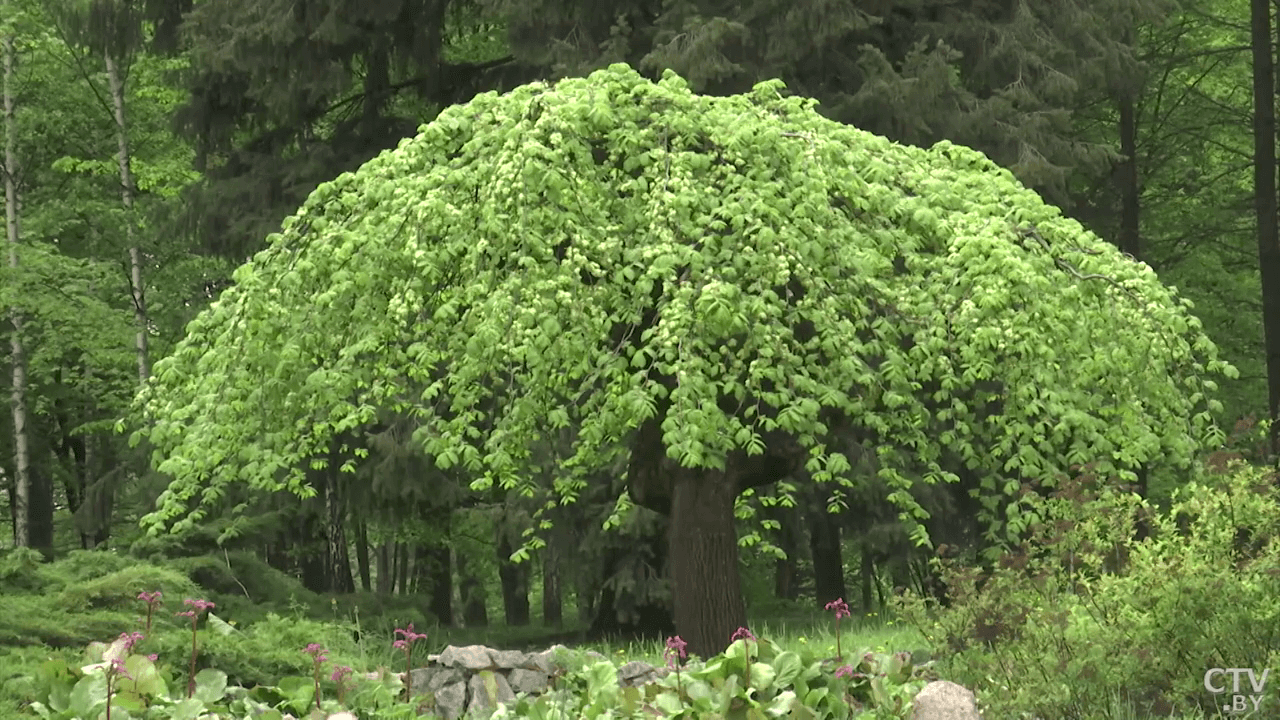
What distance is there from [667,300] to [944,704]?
3164 mm

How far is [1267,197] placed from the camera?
1802 cm

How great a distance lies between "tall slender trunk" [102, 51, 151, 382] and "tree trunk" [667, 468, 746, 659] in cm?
1086

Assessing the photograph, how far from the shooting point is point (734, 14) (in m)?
12.9

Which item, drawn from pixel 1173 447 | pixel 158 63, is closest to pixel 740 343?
pixel 1173 447

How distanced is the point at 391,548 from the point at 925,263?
2520cm

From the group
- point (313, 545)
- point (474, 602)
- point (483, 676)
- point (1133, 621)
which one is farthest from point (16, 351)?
point (1133, 621)

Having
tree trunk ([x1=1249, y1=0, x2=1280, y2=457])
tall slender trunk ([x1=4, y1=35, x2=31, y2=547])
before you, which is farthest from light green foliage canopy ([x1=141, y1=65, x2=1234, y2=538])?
tall slender trunk ([x1=4, y1=35, x2=31, y2=547])

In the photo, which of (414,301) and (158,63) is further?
(158,63)

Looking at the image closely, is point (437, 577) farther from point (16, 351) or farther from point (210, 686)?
point (210, 686)

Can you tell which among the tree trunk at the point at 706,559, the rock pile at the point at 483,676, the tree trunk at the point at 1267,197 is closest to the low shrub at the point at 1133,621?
the rock pile at the point at 483,676

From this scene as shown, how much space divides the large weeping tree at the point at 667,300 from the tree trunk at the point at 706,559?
56cm

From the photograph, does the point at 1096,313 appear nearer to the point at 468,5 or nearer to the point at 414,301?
the point at 414,301

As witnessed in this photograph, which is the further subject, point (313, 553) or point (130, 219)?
point (130, 219)

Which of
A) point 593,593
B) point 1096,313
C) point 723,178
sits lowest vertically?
point 593,593
